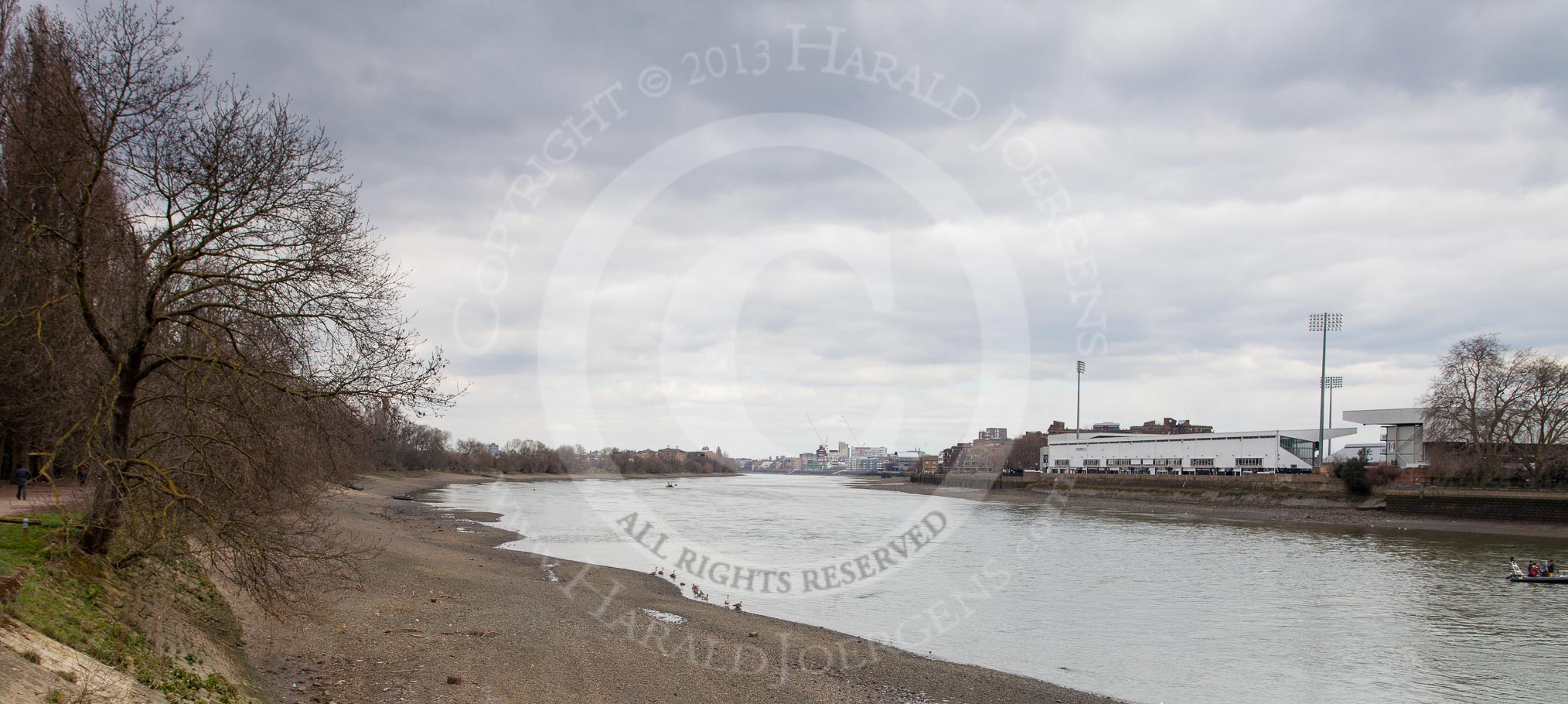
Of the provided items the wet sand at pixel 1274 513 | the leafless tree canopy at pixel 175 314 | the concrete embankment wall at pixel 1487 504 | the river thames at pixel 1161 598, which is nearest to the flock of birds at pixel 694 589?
the river thames at pixel 1161 598

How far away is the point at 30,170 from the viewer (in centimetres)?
1055

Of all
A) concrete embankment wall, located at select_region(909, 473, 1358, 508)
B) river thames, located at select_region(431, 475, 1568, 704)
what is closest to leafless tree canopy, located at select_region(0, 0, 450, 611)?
river thames, located at select_region(431, 475, 1568, 704)

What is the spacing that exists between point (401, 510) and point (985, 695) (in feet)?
162

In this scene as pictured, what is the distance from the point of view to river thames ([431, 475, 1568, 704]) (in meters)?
18.8

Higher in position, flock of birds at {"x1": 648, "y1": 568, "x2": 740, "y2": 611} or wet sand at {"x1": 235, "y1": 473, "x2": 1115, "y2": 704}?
wet sand at {"x1": 235, "y1": 473, "x2": 1115, "y2": 704}

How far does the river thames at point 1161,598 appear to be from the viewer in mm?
18781

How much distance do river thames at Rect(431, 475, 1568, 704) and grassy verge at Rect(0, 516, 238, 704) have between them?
46.1ft

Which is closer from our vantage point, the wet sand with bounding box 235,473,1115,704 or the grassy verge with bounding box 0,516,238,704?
the grassy verge with bounding box 0,516,238,704

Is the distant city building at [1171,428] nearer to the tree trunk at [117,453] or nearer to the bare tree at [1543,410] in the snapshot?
the bare tree at [1543,410]

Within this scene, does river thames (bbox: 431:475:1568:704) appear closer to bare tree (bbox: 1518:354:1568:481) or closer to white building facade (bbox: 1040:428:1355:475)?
bare tree (bbox: 1518:354:1568:481)

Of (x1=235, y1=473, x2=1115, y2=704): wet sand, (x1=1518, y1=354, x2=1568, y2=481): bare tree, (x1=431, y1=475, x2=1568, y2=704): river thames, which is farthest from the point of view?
(x1=1518, y1=354, x2=1568, y2=481): bare tree

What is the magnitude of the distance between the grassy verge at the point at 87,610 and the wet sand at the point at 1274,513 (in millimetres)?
65835

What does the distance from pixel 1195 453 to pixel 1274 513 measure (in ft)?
112

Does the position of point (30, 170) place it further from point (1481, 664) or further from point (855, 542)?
point (855, 542)
